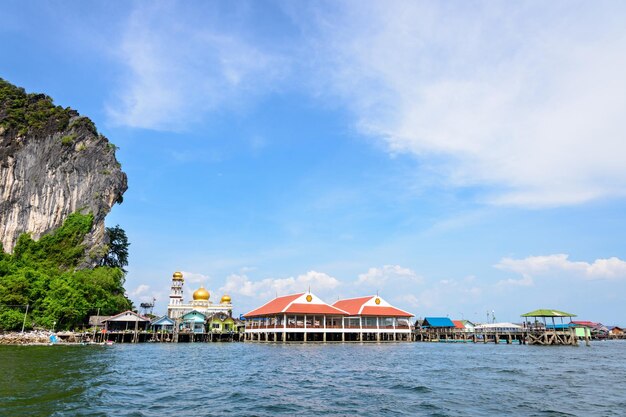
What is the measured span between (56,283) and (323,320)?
31.9m

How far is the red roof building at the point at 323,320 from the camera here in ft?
180

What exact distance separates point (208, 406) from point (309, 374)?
9.16m

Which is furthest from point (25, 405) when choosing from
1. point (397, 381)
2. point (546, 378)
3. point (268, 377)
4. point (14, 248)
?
point (14, 248)

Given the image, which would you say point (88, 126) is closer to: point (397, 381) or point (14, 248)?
point (14, 248)

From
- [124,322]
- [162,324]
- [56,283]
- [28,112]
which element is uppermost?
[28,112]

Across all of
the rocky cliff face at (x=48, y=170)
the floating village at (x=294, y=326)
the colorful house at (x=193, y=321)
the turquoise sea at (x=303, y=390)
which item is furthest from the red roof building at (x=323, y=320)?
the turquoise sea at (x=303, y=390)

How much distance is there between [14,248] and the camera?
178 ft

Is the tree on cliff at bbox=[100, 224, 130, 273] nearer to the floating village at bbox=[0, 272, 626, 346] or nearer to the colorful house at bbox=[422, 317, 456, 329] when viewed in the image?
the floating village at bbox=[0, 272, 626, 346]

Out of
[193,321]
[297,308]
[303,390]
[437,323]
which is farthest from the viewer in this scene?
[437,323]

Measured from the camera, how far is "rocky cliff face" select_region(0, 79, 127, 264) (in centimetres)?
5709

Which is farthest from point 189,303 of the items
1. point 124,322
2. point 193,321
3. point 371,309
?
point 371,309

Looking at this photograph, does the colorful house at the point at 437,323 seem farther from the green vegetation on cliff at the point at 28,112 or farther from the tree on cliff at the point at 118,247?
the green vegetation on cliff at the point at 28,112

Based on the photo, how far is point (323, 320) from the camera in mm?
56375

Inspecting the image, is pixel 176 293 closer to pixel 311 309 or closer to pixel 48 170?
pixel 48 170
